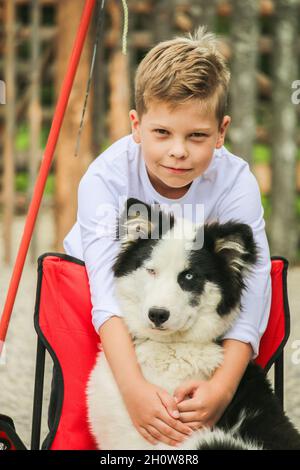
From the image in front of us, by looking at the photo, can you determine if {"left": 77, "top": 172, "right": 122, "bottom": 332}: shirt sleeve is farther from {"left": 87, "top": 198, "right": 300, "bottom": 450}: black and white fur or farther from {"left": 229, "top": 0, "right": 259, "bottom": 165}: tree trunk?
{"left": 229, "top": 0, "right": 259, "bottom": 165}: tree trunk

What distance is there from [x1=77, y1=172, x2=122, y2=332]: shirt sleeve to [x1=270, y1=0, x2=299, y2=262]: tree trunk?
446cm

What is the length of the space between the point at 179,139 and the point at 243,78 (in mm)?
4306

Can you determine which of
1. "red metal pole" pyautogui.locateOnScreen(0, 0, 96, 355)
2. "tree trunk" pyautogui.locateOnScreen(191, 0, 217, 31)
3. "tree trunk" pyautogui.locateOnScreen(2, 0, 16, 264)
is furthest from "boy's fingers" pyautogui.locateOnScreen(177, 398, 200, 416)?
"tree trunk" pyautogui.locateOnScreen(191, 0, 217, 31)

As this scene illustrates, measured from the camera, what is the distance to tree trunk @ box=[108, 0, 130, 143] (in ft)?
23.7

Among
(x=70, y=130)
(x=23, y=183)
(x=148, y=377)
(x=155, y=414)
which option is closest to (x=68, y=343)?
(x=148, y=377)

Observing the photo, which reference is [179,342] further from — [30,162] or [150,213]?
[30,162]

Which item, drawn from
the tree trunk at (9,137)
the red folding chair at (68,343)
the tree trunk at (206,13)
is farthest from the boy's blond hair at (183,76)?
the tree trunk at (9,137)

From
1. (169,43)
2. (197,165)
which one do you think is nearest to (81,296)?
(197,165)

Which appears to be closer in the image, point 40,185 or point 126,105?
point 40,185

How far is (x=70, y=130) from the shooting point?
6.53 m

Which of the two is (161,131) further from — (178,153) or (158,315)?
(158,315)

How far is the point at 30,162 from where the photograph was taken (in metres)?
6.96

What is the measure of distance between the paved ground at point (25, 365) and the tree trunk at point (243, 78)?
122 centimetres

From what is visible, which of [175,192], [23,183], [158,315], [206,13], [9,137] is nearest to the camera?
[158,315]
